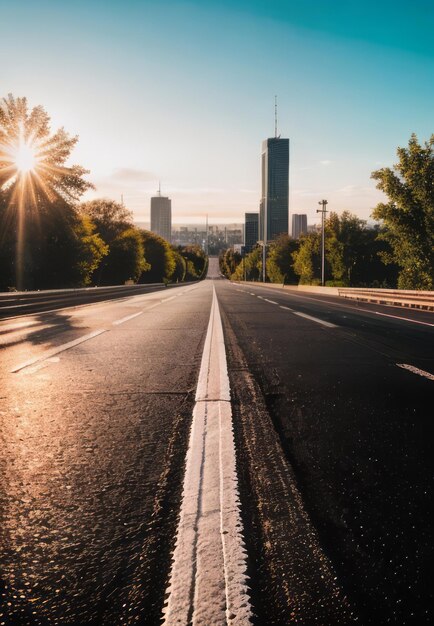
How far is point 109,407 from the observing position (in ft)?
13.7

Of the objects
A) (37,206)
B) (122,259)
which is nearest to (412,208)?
(37,206)

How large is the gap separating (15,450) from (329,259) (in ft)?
306

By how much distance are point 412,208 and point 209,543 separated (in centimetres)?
5178

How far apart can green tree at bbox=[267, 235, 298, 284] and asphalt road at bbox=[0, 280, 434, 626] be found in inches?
4784

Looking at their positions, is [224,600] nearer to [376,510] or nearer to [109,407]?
[376,510]

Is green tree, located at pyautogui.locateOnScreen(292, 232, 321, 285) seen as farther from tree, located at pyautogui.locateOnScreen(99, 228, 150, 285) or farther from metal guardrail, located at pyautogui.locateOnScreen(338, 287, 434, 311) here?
metal guardrail, located at pyautogui.locateOnScreen(338, 287, 434, 311)

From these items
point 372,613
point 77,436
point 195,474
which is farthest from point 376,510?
point 77,436

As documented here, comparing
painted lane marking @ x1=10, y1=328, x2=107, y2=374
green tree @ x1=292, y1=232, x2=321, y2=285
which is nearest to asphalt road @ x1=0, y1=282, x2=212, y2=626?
painted lane marking @ x1=10, y1=328, x2=107, y2=374

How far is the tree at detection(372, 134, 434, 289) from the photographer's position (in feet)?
156

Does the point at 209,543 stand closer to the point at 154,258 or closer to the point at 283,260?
the point at 154,258

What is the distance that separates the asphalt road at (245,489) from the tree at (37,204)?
3869 centimetres

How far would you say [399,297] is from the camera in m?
23.1

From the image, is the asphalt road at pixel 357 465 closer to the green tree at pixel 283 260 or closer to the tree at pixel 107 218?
the tree at pixel 107 218

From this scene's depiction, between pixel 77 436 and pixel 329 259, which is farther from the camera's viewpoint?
pixel 329 259
